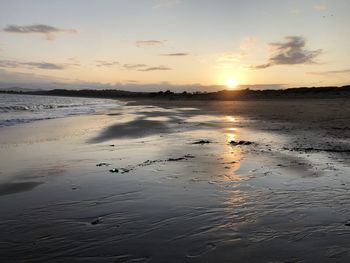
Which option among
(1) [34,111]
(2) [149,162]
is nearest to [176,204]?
(2) [149,162]

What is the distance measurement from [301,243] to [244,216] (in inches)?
41.1

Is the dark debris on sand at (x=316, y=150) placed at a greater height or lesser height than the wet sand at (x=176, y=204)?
greater

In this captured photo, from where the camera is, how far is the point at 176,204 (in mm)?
5609

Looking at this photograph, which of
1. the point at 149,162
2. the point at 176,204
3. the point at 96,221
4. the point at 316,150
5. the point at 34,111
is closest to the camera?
the point at 96,221

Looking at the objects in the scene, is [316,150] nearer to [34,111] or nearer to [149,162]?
[149,162]

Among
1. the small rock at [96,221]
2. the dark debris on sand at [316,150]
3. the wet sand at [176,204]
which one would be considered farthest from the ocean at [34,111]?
the small rock at [96,221]

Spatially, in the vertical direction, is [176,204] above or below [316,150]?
below

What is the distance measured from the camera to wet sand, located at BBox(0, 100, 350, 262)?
3.96m

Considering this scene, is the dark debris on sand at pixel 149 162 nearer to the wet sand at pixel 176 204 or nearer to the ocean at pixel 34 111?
the wet sand at pixel 176 204

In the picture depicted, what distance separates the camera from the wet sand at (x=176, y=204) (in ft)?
13.0

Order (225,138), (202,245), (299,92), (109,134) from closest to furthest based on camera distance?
1. (202,245)
2. (225,138)
3. (109,134)
4. (299,92)

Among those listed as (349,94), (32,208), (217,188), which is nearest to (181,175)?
(217,188)

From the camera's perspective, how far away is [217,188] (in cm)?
650

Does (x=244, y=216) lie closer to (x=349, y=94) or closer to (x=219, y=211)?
(x=219, y=211)
